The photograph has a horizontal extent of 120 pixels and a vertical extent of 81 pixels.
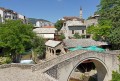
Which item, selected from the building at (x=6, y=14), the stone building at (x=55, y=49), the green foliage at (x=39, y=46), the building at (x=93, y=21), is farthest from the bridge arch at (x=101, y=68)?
the building at (x=6, y=14)

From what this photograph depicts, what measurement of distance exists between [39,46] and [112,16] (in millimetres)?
14439

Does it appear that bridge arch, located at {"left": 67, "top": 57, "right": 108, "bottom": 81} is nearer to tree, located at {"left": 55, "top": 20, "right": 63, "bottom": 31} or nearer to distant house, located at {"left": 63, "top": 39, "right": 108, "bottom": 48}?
distant house, located at {"left": 63, "top": 39, "right": 108, "bottom": 48}

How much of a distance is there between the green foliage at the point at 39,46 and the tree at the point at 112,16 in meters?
11.5

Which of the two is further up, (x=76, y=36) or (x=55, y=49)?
(x=76, y=36)

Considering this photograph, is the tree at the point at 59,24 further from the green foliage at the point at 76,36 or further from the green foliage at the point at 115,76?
the green foliage at the point at 115,76

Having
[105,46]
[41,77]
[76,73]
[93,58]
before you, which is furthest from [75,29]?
[41,77]

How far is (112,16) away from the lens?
36094mm

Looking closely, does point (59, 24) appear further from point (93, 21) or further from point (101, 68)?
point (101, 68)

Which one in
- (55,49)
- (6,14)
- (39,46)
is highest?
(6,14)

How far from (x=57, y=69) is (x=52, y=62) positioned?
3.29ft

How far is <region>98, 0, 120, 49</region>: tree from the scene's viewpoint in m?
34.7

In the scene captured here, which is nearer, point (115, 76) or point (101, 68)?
point (115, 76)

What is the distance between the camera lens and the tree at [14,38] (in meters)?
31.5

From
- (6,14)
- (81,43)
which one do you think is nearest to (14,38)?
(81,43)
